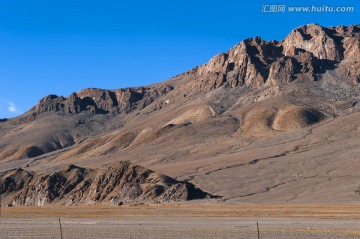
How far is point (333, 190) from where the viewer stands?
11269 cm

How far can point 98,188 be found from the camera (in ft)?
378

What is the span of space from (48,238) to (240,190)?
3560 inches

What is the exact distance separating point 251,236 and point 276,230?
15.7 ft

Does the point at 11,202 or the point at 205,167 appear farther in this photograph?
the point at 205,167

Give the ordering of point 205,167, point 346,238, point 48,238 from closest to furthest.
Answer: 1. point 346,238
2. point 48,238
3. point 205,167

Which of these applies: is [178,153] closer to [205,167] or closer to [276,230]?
[205,167]

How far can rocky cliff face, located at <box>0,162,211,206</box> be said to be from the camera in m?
105

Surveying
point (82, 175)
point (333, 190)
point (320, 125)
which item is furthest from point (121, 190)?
point (320, 125)

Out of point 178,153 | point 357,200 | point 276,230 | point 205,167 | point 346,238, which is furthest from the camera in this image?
point 178,153

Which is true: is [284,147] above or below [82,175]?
above

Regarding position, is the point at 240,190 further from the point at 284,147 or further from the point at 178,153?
the point at 178,153

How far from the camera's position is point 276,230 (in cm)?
4025

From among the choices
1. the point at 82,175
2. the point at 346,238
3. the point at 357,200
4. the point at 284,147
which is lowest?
the point at 346,238

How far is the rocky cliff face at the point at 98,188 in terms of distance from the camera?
344ft
